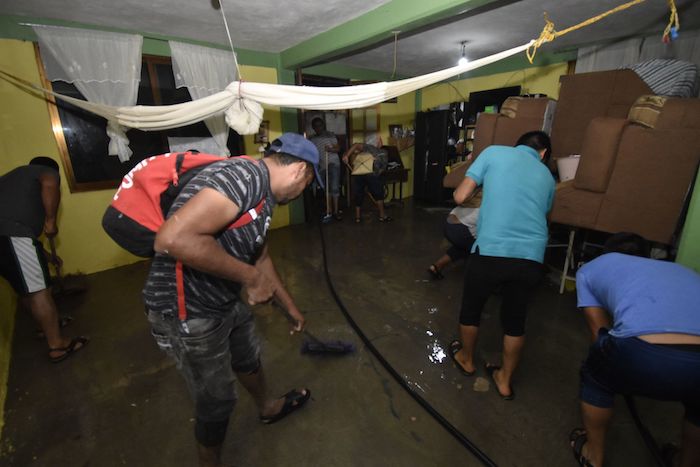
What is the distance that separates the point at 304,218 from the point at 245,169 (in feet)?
13.4

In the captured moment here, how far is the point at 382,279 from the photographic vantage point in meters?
3.10

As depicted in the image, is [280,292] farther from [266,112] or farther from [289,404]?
[266,112]

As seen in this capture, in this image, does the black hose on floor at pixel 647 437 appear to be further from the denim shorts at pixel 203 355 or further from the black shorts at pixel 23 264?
the black shorts at pixel 23 264

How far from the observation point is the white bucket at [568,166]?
288cm

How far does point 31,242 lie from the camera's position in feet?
6.23

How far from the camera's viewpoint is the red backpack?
2.97 ft

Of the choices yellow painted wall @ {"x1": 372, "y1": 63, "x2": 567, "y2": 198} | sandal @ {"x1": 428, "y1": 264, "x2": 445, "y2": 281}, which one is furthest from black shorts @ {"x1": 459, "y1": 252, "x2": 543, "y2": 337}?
yellow painted wall @ {"x1": 372, "y1": 63, "x2": 567, "y2": 198}

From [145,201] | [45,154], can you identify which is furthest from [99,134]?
[145,201]

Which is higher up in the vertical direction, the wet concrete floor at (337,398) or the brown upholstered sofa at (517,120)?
the brown upholstered sofa at (517,120)

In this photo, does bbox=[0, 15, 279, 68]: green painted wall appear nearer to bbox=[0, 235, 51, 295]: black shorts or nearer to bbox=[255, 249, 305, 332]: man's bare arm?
bbox=[0, 235, 51, 295]: black shorts

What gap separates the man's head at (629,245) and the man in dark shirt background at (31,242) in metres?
3.08

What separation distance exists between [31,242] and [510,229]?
2.75 metres

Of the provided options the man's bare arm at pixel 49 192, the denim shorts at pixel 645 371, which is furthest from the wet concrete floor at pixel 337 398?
the man's bare arm at pixel 49 192

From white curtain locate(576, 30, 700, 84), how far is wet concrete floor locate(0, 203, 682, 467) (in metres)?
3.08
